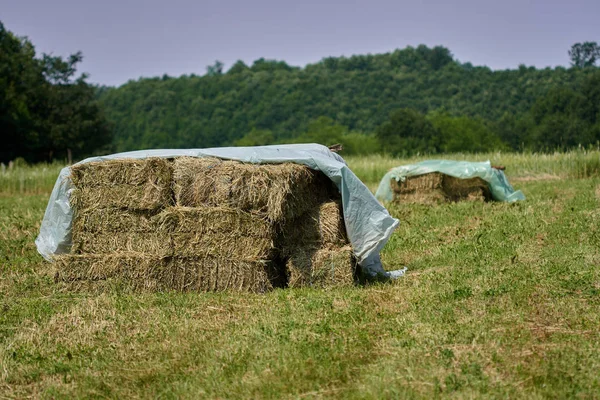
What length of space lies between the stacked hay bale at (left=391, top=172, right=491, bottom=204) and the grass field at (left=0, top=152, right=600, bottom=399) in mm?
6915

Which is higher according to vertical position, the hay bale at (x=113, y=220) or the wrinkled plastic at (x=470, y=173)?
the hay bale at (x=113, y=220)

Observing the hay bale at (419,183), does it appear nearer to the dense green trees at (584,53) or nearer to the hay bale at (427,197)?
the hay bale at (427,197)

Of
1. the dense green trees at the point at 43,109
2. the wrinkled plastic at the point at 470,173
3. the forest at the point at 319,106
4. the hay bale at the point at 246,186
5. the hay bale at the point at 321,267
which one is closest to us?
the hay bale at the point at 246,186

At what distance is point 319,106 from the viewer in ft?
276

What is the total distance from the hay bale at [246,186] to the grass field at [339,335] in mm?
1006

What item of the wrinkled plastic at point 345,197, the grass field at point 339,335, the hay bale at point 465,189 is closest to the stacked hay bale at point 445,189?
the hay bale at point 465,189

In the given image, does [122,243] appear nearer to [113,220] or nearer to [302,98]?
[113,220]

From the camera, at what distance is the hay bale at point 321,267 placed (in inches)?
328

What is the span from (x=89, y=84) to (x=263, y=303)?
51670 millimetres

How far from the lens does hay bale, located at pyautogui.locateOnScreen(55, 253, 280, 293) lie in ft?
26.9

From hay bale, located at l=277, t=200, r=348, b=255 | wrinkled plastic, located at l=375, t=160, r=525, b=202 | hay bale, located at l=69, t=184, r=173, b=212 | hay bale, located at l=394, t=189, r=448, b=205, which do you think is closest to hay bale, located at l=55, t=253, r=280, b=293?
hay bale, located at l=277, t=200, r=348, b=255

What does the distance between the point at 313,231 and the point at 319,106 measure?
251 ft

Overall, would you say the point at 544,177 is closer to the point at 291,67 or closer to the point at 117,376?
the point at 117,376

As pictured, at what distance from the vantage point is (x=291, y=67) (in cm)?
10156
